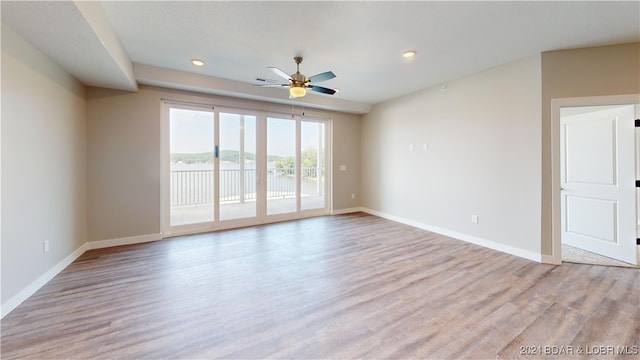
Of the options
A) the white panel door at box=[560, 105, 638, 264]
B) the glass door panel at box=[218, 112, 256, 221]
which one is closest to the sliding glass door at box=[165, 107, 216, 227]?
the glass door panel at box=[218, 112, 256, 221]

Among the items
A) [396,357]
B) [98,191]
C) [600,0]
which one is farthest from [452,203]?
[98,191]

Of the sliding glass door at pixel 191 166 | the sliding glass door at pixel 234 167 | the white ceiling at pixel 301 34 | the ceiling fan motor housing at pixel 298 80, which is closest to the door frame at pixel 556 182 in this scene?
the white ceiling at pixel 301 34

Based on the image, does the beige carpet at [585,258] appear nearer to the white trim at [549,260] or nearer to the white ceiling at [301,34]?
the white trim at [549,260]

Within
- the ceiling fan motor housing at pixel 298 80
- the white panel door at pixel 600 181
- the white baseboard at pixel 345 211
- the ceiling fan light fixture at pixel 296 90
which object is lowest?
the white baseboard at pixel 345 211

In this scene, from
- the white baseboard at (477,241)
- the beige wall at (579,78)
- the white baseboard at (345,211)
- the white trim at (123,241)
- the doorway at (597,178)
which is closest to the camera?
the beige wall at (579,78)

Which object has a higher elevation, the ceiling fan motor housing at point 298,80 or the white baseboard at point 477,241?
the ceiling fan motor housing at point 298,80

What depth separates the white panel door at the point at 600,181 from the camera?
3.00 meters

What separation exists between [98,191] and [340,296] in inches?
155

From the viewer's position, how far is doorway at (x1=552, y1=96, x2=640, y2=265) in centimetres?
296

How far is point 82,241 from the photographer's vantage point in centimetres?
343

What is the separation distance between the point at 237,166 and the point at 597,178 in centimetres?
576

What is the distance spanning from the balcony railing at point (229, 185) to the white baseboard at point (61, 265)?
865 mm

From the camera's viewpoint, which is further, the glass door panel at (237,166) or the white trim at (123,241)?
the glass door panel at (237,166)

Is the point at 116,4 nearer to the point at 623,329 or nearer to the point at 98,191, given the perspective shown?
the point at 98,191
